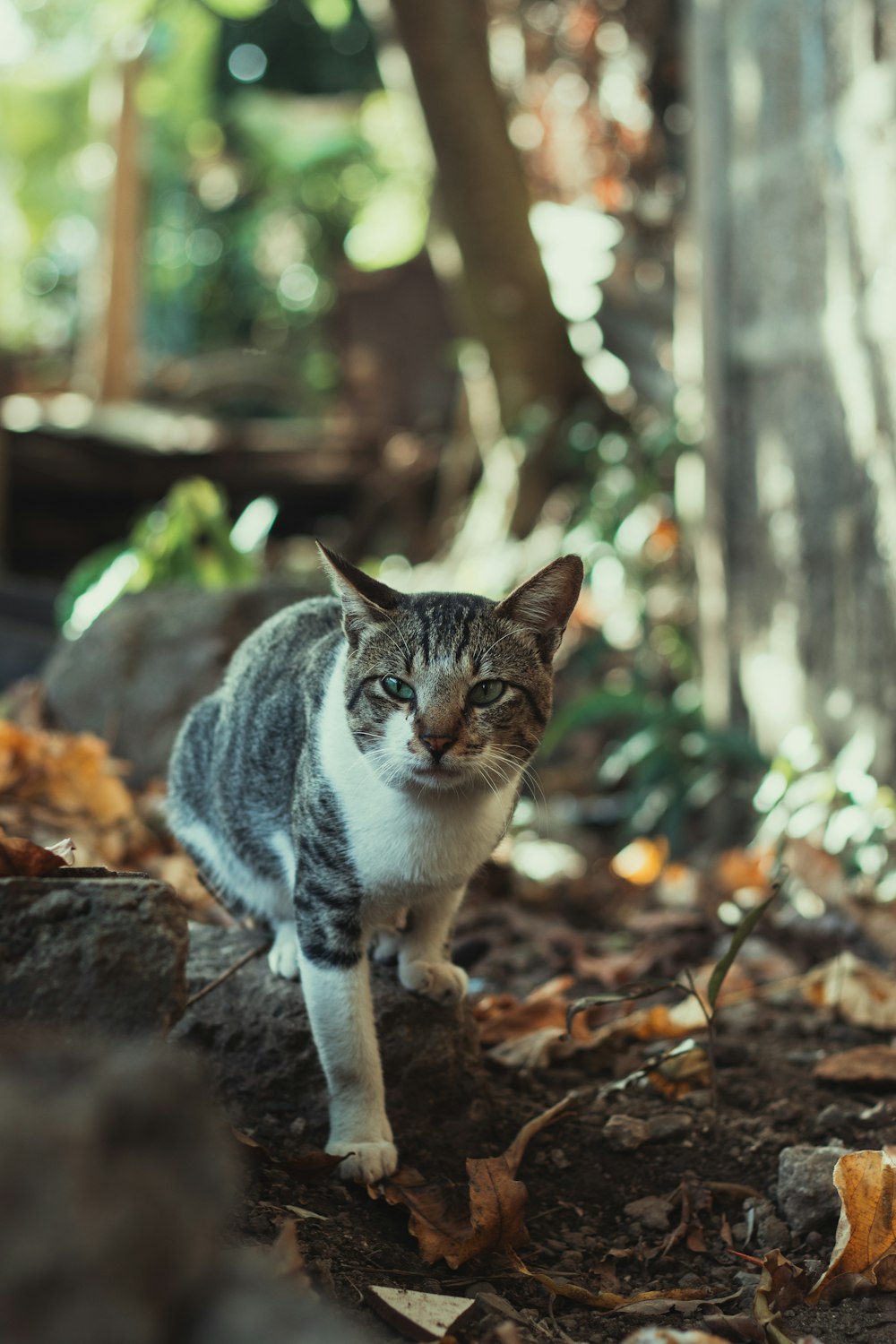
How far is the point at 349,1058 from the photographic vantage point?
2352 millimetres

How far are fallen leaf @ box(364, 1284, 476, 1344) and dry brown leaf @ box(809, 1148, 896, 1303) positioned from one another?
0.62m

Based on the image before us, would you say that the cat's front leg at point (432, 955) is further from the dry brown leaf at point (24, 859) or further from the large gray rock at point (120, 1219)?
the large gray rock at point (120, 1219)

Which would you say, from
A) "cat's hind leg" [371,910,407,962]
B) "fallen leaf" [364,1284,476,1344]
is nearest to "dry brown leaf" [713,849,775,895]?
"cat's hind leg" [371,910,407,962]

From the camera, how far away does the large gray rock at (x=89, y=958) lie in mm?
1596

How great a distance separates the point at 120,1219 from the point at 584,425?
5.76 m

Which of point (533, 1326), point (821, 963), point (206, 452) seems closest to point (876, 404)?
point (821, 963)

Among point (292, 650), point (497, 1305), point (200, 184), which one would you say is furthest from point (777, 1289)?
point (200, 184)

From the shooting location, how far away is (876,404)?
4.04 meters

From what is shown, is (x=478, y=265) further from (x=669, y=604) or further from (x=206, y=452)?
(x=206, y=452)

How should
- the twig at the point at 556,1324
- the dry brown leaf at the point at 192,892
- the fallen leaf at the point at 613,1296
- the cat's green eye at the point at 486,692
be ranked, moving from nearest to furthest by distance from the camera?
the twig at the point at 556,1324
the fallen leaf at the point at 613,1296
the cat's green eye at the point at 486,692
the dry brown leaf at the point at 192,892

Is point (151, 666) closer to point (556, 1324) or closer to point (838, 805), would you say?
point (838, 805)

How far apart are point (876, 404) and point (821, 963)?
68.9 inches

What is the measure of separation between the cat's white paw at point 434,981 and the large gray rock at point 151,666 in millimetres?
2120

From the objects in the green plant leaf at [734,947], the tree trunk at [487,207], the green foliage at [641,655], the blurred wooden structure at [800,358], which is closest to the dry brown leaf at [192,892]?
the green plant leaf at [734,947]
